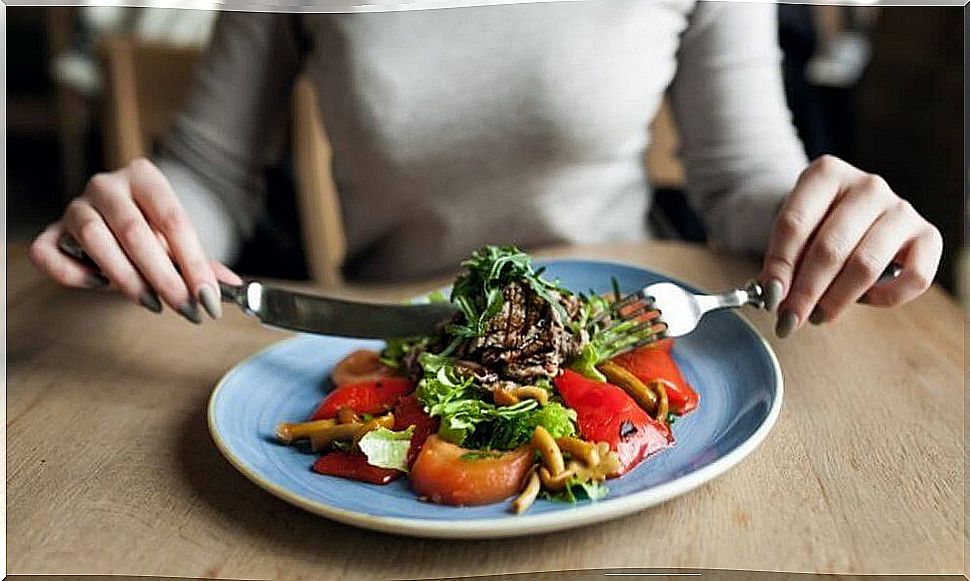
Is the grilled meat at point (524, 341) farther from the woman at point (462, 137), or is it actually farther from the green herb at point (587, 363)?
the woman at point (462, 137)

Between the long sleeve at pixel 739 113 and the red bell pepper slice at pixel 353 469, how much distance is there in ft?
1.48

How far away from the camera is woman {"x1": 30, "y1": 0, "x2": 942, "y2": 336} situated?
0.75m

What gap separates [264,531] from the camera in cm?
54

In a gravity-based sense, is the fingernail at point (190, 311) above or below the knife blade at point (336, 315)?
below

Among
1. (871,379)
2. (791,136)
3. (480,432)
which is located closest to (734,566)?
(480,432)

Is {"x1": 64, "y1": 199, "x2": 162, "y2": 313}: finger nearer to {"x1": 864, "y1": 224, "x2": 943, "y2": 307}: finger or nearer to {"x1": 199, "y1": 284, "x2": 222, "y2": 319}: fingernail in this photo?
{"x1": 199, "y1": 284, "x2": 222, "y2": 319}: fingernail

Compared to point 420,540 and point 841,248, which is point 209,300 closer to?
point 420,540

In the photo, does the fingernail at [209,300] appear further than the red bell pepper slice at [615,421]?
Yes

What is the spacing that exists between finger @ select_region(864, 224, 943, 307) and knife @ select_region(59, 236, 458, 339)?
28 centimetres

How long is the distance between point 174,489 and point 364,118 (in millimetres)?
467

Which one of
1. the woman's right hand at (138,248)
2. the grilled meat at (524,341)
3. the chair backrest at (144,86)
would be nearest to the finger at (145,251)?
the woman's right hand at (138,248)

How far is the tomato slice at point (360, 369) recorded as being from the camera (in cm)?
68

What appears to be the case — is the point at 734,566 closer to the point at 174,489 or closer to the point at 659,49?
the point at 174,489

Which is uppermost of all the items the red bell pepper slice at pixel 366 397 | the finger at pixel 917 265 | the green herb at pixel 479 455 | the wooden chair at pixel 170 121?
the finger at pixel 917 265
